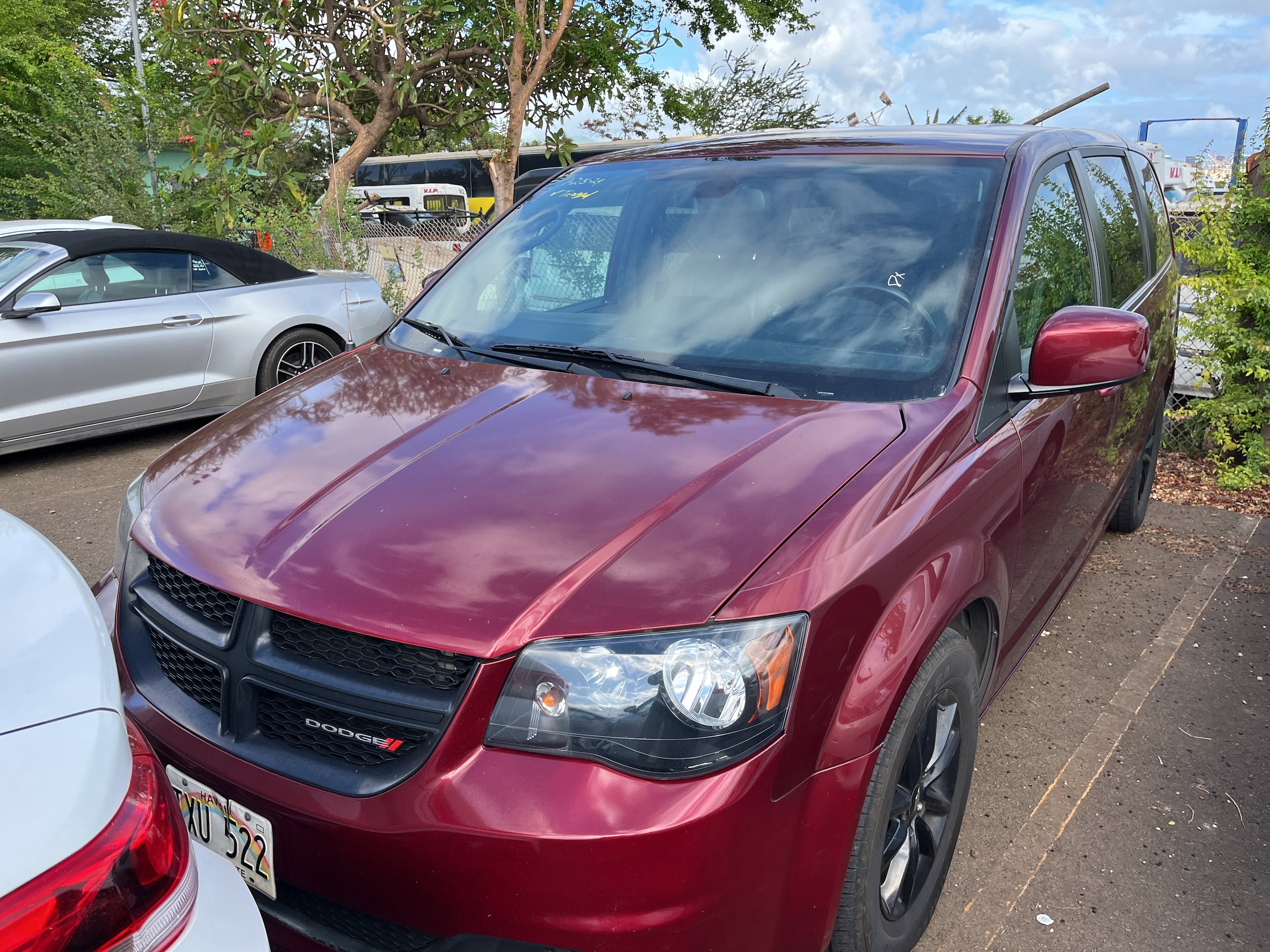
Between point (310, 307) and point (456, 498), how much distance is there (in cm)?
548

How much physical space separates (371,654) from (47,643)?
20.8 inches

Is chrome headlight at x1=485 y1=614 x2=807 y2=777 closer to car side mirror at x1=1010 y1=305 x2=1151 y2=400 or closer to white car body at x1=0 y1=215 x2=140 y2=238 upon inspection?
car side mirror at x1=1010 y1=305 x2=1151 y2=400

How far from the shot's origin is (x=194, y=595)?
6.36 ft

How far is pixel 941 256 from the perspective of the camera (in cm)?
252

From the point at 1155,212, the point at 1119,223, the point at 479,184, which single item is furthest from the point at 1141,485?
the point at 479,184

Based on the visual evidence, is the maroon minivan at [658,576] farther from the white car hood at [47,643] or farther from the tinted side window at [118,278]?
the tinted side window at [118,278]

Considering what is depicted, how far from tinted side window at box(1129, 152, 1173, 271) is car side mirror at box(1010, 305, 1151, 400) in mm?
2099

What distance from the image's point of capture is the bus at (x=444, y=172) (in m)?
31.1

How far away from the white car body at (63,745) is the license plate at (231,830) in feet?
1.20

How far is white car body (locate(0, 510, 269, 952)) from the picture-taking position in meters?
1.02

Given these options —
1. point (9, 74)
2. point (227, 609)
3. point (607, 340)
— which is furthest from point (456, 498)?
point (9, 74)

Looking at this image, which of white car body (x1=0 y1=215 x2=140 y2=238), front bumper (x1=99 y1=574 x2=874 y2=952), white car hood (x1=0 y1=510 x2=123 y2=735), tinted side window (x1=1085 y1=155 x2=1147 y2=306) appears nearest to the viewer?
white car hood (x1=0 y1=510 x2=123 y2=735)

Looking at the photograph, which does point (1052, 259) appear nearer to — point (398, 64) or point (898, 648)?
point (898, 648)

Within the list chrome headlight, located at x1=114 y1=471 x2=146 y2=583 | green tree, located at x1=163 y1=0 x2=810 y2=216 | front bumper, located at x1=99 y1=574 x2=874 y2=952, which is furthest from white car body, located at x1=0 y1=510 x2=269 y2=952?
green tree, located at x1=163 y1=0 x2=810 y2=216
